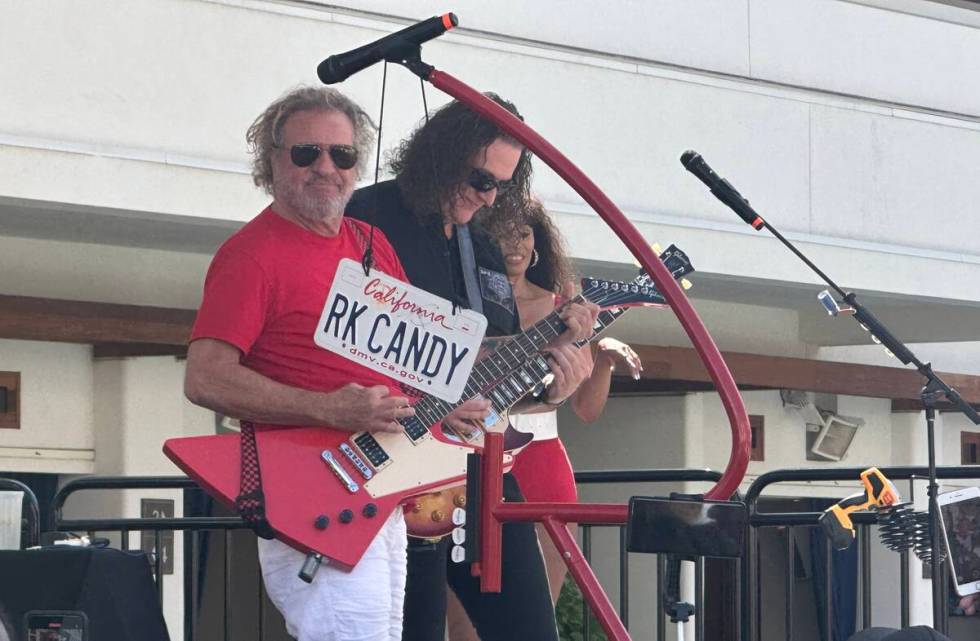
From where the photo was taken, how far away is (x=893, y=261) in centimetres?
1177

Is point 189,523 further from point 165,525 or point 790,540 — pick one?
point 790,540

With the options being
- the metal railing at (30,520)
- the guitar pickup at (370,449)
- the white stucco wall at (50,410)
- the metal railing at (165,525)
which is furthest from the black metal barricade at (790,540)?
the white stucco wall at (50,410)

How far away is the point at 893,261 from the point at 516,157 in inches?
296

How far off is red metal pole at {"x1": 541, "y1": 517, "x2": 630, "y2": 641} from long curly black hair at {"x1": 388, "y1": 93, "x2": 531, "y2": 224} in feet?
3.53

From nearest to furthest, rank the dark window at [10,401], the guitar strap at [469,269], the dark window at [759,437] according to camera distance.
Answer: the guitar strap at [469,269] < the dark window at [10,401] < the dark window at [759,437]

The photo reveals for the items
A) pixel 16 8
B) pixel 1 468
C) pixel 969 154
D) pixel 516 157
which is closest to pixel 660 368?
pixel 969 154

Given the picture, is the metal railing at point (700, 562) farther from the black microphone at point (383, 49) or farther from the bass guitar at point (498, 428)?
the black microphone at point (383, 49)

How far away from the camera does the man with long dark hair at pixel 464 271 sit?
439cm

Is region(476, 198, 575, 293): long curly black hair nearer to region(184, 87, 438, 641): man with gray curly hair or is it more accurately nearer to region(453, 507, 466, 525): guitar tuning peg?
region(184, 87, 438, 641): man with gray curly hair

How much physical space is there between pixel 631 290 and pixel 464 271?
1.68ft

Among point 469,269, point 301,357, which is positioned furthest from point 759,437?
point 301,357

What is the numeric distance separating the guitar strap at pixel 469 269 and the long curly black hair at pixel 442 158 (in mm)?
90

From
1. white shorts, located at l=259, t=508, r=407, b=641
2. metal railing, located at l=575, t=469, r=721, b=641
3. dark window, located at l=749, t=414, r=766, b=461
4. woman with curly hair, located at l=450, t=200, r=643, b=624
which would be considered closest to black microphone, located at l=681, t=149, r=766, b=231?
woman with curly hair, located at l=450, t=200, r=643, b=624

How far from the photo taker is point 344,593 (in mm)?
3926
